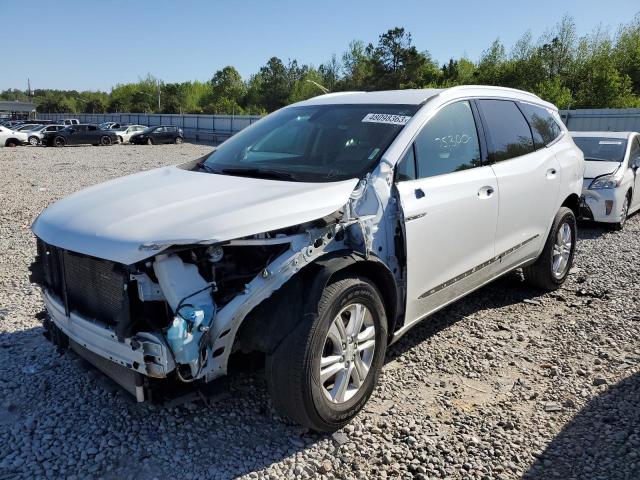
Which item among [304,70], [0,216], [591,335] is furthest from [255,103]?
[591,335]

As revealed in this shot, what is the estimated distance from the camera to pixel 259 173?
3.44m

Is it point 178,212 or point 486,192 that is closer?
point 178,212

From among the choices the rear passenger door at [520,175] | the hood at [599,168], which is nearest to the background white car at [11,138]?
the hood at [599,168]

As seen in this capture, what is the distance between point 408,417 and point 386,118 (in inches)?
76.5

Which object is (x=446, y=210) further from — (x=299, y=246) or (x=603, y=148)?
(x=603, y=148)

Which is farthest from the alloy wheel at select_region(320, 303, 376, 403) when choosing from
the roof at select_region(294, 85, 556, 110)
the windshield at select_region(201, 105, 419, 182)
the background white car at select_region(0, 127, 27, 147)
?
the background white car at select_region(0, 127, 27, 147)

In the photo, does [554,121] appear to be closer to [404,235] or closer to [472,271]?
[472,271]

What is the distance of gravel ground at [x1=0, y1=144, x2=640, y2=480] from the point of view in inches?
109

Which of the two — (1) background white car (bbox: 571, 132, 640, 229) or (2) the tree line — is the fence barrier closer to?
(2) the tree line

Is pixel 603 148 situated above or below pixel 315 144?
below

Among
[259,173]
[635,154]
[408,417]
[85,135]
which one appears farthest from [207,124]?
[408,417]

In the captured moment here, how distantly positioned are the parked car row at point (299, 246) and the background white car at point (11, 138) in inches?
1294

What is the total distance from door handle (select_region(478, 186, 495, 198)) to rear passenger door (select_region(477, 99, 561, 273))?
15cm

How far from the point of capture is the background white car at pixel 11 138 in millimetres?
31469
